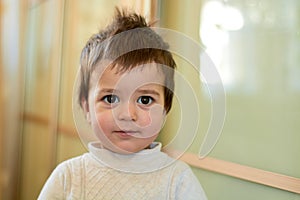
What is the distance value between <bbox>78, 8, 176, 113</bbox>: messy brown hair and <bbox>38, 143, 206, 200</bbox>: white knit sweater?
88 millimetres

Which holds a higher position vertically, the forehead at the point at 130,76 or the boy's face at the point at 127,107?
the forehead at the point at 130,76

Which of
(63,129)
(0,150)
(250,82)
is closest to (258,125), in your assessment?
(250,82)

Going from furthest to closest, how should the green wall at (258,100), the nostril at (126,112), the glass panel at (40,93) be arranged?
1. the glass panel at (40,93)
2. the green wall at (258,100)
3. the nostril at (126,112)

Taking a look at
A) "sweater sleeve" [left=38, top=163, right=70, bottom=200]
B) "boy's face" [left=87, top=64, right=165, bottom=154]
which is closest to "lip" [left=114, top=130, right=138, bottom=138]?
"boy's face" [left=87, top=64, right=165, bottom=154]

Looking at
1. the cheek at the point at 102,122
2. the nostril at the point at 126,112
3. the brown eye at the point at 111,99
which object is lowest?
the cheek at the point at 102,122

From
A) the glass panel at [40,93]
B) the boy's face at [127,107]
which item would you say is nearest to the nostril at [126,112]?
the boy's face at [127,107]

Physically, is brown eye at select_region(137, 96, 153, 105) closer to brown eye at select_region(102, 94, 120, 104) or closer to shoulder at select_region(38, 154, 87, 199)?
brown eye at select_region(102, 94, 120, 104)

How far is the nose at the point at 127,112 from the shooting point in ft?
1.65

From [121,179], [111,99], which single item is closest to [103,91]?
[111,99]

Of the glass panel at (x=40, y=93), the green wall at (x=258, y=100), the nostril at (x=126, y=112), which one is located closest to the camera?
the nostril at (x=126, y=112)

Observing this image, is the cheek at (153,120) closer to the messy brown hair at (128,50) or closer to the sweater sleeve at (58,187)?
the messy brown hair at (128,50)

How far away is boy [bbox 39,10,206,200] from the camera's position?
508 mm

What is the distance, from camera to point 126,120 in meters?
0.50

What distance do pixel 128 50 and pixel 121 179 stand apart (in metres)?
0.19
